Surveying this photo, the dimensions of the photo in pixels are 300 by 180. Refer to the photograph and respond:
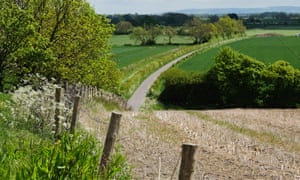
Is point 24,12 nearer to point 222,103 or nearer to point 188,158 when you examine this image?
point 188,158

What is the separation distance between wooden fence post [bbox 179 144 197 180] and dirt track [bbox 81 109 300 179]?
19.2 ft

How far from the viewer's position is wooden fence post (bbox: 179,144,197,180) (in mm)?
5836

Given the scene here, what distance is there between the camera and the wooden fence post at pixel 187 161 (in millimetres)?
5836

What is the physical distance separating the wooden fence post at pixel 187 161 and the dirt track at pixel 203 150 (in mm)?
5854

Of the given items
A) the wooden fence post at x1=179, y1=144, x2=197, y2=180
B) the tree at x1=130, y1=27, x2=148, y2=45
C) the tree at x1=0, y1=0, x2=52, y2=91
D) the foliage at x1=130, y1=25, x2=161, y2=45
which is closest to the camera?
the wooden fence post at x1=179, y1=144, x2=197, y2=180

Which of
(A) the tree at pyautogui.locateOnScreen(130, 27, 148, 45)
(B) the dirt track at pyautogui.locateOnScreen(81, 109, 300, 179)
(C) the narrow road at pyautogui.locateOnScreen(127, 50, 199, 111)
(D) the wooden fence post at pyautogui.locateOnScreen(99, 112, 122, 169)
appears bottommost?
(C) the narrow road at pyautogui.locateOnScreen(127, 50, 199, 111)

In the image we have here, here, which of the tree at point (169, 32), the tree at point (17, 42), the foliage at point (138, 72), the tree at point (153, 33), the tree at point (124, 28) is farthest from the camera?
the tree at point (124, 28)

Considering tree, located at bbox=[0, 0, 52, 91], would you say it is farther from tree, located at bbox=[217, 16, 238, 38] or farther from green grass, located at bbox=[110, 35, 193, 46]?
tree, located at bbox=[217, 16, 238, 38]

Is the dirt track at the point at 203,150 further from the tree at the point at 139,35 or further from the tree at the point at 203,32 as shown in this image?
the tree at the point at 203,32

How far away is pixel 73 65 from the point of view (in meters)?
32.8

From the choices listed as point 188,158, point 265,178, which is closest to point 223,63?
point 265,178

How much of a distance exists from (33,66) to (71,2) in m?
5.30

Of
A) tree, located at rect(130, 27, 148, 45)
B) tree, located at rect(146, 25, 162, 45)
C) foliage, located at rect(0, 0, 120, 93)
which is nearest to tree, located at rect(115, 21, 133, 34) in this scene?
tree, located at rect(146, 25, 162, 45)

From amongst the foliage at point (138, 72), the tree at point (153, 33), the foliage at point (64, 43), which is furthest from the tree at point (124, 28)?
the foliage at point (64, 43)
